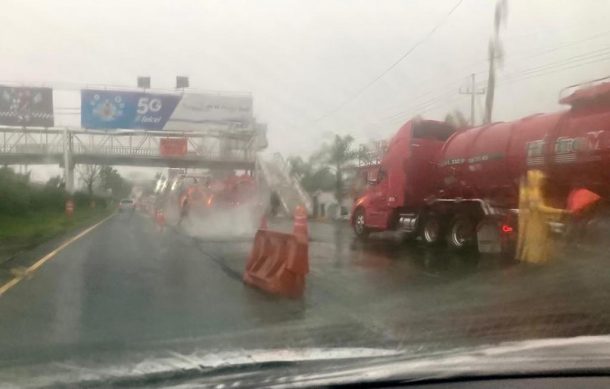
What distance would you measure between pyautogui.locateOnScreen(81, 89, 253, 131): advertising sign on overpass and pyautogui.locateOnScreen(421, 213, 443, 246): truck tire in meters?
17.1

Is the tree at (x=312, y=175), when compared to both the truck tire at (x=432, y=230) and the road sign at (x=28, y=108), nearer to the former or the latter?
the road sign at (x=28, y=108)

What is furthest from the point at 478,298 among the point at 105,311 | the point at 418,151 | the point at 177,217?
the point at 177,217

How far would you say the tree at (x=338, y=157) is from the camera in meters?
35.0

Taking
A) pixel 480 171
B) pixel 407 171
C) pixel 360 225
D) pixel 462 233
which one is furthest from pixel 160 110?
pixel 480 171

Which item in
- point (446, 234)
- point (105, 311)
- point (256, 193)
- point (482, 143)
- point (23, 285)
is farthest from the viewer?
point (256, 193)

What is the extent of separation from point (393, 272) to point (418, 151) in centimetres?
619

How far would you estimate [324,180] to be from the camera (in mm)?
36375

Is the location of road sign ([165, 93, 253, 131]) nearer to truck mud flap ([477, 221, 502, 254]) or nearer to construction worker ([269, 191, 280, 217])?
construction worker ([269, 191, 280, 217])

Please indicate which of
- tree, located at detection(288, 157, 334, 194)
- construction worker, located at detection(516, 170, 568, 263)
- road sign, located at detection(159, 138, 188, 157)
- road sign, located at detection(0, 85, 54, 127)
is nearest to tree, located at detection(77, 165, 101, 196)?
road sign, located at detection(0, 85, 54, 127)

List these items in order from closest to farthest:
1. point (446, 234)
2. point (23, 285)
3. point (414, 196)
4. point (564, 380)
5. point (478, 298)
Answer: point (564, 380)
point (478, 298)
point (23, 285)
point (446, 234)
point (414, 196)

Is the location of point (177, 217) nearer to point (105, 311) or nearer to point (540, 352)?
point (105, 311)

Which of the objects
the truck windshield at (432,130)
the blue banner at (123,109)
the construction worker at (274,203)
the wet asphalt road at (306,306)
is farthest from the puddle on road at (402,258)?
the blue banner at (123,109)

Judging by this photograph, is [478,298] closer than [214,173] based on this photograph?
Yes

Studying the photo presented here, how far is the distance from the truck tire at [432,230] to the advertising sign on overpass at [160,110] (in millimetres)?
17063
